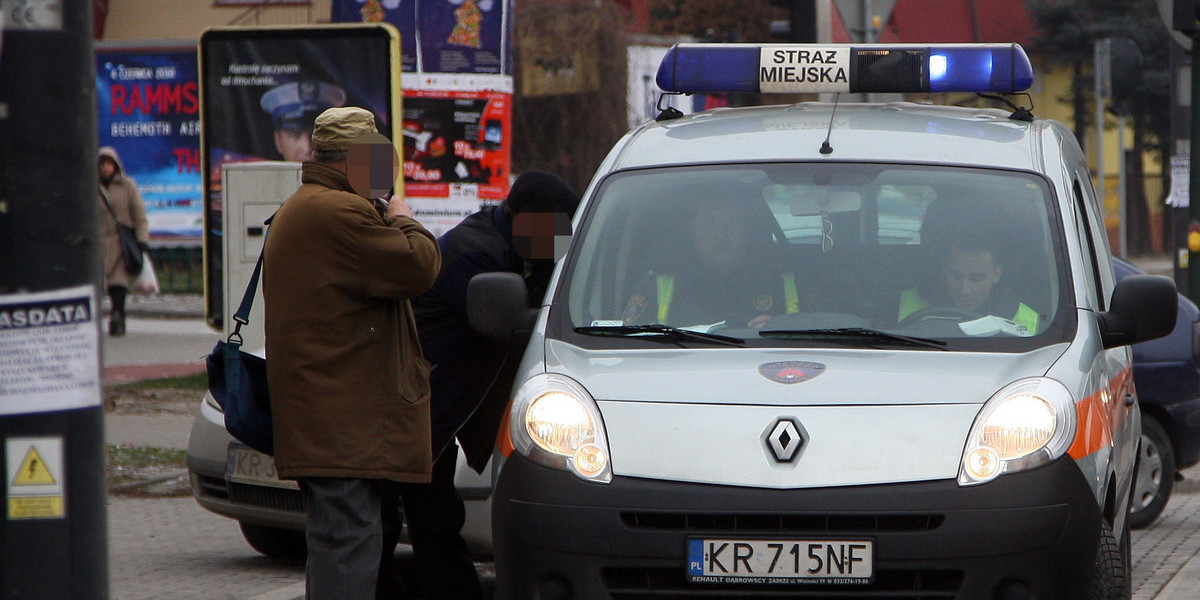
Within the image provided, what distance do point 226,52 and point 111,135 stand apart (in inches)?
623

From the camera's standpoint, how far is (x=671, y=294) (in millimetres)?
5082

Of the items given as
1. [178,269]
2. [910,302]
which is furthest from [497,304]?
[178,269]

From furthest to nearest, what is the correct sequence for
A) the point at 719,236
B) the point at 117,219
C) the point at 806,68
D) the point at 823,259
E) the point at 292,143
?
the point at 117,219 < the point at 292,143 < the point at 806,68 < the point at 719,236 < the point at 823,259

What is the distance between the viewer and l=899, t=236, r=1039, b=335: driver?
4.91 metres

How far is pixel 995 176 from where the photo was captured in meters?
5.25

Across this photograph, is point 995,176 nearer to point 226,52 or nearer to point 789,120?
point 789,120

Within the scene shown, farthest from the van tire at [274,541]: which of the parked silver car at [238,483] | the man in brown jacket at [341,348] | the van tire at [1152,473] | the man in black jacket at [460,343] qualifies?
the van tire at [1152,473]

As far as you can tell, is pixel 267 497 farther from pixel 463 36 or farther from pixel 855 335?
pixel 463 36

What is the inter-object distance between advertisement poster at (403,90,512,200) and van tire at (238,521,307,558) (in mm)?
4330

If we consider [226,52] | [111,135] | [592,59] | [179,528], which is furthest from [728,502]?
[592,59]

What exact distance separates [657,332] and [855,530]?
3.18ft

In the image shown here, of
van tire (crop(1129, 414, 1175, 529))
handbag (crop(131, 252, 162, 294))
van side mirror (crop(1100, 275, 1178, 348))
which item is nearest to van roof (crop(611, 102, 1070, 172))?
van side mirror (crop(1100, 275, 1178, 348))

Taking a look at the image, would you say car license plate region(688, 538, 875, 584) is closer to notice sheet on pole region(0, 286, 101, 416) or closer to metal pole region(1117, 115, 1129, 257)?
notice sheet on pole region(0, 286, 101, 416)

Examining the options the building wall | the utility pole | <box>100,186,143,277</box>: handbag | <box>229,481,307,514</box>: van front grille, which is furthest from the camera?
the building wall
